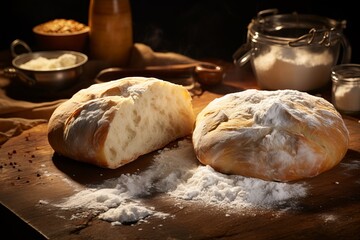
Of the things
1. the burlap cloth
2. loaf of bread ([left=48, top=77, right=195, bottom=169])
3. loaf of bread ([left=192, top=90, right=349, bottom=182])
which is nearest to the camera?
loaf of bread ([left=192, top=90, right=349, bottom=182])

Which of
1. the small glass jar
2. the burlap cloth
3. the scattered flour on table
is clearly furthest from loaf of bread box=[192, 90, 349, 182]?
the burlap cloth

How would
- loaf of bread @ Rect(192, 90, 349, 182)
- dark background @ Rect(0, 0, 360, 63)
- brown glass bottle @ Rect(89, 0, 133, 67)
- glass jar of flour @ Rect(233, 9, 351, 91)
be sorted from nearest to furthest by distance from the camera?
1. loaf of bread @ Rect(192, 90, 349, 182)
2. glass jar of flour @ Rect(233, 9, 351, 91)
3. brown glass bottle @ Rect(89, 0, 133, 67)
4. dark background @ Rect(0, 0, 360, 63)

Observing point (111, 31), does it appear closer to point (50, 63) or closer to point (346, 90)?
point (50, 63)

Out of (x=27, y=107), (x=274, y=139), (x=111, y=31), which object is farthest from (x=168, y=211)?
(x=111, y=31)

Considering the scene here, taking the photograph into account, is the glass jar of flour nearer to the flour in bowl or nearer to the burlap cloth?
the burlap cloth

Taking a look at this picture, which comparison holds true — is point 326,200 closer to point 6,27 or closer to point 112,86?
point 112,86

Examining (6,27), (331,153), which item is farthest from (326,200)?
(6,27)
